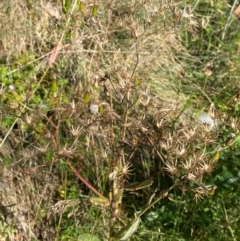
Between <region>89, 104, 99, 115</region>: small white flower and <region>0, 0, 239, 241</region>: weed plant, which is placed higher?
<region>89, 104, 99, 115</region>: small white flower

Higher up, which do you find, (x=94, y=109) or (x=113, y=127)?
(x=94, y=109)

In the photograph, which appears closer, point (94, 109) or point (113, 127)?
point (94, 109)

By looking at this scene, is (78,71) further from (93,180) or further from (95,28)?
(93,180)

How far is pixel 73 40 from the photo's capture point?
3.20 meters

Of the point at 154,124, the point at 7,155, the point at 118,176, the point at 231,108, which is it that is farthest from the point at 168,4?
the point at 7,155

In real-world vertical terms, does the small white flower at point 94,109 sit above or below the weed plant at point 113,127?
above

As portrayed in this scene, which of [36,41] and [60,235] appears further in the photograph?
[36,41]

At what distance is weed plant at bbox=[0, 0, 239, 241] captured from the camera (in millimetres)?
2346

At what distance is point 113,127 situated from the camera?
2543mm

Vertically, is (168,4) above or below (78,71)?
above

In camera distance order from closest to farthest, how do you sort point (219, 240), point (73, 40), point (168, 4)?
point (168, 4), point (219, 240), point (73, 40)

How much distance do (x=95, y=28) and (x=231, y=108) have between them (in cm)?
81

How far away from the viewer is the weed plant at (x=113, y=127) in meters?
2.35

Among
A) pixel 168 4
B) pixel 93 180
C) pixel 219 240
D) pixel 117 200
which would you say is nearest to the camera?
pixel 168 4
